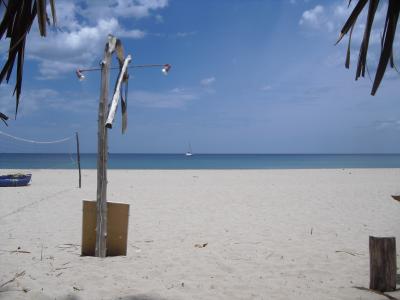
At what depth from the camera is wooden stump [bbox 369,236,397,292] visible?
4141 mm

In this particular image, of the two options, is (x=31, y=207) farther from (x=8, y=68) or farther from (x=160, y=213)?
(x=8, y=68)

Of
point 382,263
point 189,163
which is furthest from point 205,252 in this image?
point 189,163

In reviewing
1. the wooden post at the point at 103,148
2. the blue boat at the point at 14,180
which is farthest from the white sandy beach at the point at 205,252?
the blue boat at the point at 14,180

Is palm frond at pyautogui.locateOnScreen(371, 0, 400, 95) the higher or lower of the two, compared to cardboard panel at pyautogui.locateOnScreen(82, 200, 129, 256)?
higher

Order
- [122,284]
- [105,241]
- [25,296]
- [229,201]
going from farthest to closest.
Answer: [229,201], [105,241], [122,284], [25,296]

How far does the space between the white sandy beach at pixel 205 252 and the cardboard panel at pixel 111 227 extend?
0.18m

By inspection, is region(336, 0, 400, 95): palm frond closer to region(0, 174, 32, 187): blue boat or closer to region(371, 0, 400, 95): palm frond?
region(371, 0, 400, 95): palm frond

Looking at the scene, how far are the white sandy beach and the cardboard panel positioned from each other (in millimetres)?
177

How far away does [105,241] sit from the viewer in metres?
5.38

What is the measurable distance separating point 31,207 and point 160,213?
3.75 metres

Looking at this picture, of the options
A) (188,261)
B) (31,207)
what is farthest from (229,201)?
(188,261)

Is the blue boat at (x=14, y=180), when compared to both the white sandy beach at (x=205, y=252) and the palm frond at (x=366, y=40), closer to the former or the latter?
the white sandy beach at (x=205, y=252)

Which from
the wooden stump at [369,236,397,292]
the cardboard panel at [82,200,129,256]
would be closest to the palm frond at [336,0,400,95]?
the wooden stump at [369,236,397,292]

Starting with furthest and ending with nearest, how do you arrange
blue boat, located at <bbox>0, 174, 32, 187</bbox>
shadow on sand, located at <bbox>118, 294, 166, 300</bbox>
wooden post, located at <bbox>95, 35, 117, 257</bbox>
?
blue boat, located at <bbox>0, 174, 32, 187</bbox> → wooden post, located at <bbox>95, 35, 117, 257</bbox> → shadow on sand, located at <bbox>118, 294, 166, 300</bbox>
